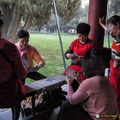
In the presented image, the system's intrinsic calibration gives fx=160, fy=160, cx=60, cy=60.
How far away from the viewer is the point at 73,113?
6.19 feet

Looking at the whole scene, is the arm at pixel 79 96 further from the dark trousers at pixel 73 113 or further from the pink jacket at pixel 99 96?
the dark trousers at pixel 73 113

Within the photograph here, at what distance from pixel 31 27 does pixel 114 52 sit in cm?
464

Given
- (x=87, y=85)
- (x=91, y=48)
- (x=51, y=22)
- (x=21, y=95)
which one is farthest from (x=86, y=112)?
(x=51, y=22)

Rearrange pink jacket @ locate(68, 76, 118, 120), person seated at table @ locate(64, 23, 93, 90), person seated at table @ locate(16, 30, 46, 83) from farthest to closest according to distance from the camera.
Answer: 1. person seated at table @ locate(16, 30, 46, 83)
2. person seated at table @ locate(64, 23, 93, 90)
3. pink jacket @ locate(68, 76, 118, 120)

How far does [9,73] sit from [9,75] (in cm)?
2

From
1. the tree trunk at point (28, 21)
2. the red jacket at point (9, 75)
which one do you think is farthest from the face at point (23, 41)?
the tree trunk at point (28, 21)

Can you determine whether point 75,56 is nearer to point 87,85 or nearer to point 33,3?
point 87,85

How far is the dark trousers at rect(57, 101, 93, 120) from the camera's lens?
178cm

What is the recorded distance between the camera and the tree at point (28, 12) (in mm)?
5773

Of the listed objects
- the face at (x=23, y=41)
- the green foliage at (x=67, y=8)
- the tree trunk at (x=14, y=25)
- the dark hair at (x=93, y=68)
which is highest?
the green foliage at (x=67, y=8)

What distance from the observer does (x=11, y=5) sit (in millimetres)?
5754

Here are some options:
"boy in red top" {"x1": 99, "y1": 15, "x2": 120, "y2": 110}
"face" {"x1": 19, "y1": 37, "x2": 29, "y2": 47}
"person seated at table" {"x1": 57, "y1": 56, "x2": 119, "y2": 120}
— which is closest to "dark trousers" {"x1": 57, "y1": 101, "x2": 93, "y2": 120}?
"person seated at table" {"x1": 57, "y1": 56, "x2": 119, "y2": 120}

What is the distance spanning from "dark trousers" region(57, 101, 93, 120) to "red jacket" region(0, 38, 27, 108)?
556 millimetres

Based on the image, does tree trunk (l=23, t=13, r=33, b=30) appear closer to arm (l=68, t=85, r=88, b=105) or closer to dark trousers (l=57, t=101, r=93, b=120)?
dark trousers (l=57, t=101, r=93, b=120)
